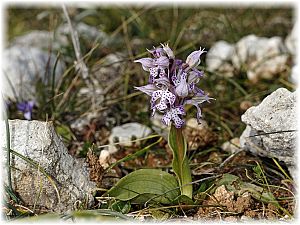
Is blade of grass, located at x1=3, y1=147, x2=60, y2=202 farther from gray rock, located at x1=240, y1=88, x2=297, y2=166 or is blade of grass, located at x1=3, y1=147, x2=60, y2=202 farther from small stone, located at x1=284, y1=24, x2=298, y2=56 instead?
small stone, located at x1=284, y1=24, x2=298, y2=56

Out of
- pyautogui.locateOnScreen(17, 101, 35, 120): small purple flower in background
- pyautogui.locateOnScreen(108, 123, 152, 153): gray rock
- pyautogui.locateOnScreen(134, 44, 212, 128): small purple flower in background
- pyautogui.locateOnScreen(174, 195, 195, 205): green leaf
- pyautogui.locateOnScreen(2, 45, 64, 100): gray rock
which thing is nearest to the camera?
pyautogui.locateOnScreen(134, 44, 212, 128): small purple flower in background

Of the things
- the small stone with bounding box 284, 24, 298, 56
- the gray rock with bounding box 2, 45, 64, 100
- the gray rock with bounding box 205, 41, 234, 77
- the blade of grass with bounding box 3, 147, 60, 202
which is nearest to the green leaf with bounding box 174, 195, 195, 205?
the blade of grass with bounding box 3, 147, 60, 202

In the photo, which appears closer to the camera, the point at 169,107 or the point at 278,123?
the point at 169,107

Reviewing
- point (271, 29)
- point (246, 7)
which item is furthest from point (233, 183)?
point (246, 7)

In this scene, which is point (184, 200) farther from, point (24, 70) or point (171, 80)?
point (24, 70)

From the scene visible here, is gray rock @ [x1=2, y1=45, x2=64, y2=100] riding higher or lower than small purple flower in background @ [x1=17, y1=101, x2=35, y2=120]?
higher

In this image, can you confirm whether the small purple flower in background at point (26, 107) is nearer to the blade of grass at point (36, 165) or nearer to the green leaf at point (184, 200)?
the blade of grass at point (36, 165)

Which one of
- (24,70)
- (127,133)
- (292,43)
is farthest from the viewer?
(292,43)

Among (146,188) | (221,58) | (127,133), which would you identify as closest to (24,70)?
(127,133)
